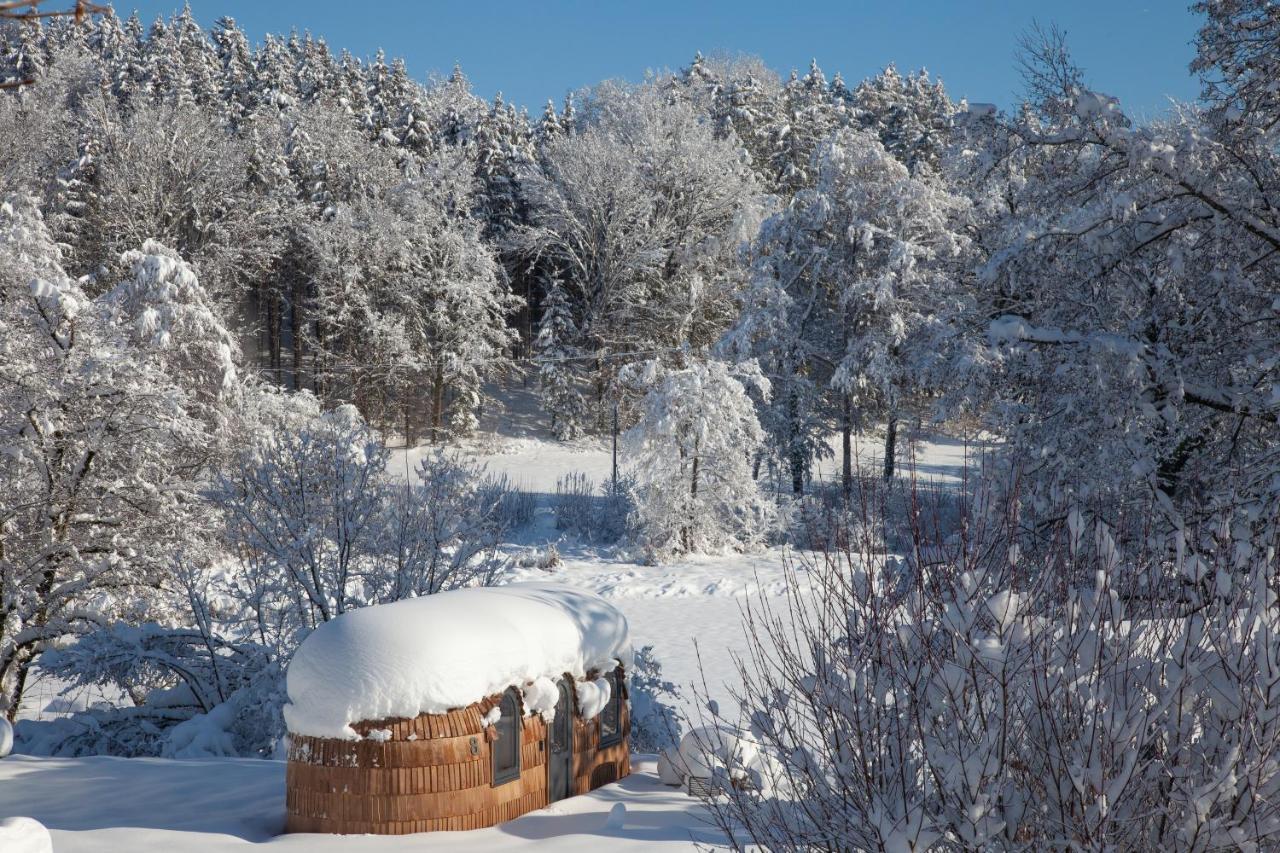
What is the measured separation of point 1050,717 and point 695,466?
19.6 metres

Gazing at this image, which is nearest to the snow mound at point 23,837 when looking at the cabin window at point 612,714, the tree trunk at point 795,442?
the cabin window at point 612,714

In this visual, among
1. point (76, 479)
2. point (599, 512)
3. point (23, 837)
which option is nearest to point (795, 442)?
point (599, 512)

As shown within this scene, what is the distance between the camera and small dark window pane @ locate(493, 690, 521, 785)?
7391 millimetres

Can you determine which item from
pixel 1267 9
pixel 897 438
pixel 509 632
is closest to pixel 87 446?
pixel 509 632

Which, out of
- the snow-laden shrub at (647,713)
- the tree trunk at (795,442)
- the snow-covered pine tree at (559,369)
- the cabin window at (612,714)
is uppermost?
the snow-covered pine tree at (559,369)

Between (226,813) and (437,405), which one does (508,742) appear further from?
(437,405)

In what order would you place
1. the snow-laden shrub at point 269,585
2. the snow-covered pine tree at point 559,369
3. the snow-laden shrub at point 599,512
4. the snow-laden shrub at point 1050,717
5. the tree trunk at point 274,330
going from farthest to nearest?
1. the tree trunk at point 274,330
2. the snow-covered pine tree at point 559,369
3. the snow-laden shrub at point 599,512
4. the snow-laden shrub at point 269,585
5. the snow-laden shrub at point 1050,717

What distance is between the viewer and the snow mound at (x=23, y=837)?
3463 millimetres

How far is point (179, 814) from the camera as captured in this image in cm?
752

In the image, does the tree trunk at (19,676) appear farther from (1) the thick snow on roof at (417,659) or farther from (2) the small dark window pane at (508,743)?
(2) the small dark window pane at (508,743)

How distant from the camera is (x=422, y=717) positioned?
6902mm

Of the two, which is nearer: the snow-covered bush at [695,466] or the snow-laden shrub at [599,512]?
the snow-covered bush at [695,466]

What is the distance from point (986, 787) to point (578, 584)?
1696 cm

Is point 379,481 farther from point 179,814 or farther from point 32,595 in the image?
point 179,814
